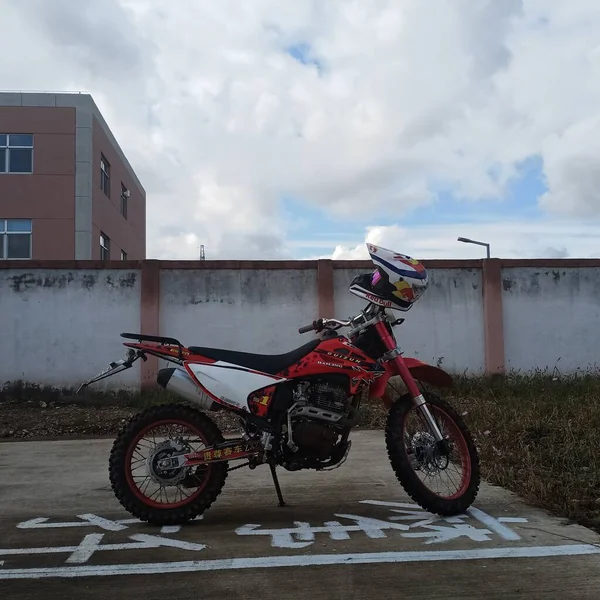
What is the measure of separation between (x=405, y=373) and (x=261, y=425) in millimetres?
961

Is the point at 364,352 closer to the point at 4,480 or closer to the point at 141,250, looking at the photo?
the point at 4,480

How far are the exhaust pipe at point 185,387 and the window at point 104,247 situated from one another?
1990cm

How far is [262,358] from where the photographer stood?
3.91 meters

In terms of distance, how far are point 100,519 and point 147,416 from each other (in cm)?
72

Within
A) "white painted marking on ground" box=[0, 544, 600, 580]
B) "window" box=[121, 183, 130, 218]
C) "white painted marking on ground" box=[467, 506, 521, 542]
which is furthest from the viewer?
"window" box=[121, 183, 130, 218]

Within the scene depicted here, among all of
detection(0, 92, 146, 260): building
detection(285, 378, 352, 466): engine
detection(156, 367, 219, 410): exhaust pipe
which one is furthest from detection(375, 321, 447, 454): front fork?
detection(0, 92, 146, 260): building

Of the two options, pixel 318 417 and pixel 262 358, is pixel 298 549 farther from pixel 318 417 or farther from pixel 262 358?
pixel 262 358

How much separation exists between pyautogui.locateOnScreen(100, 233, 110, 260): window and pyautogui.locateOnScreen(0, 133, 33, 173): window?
140 inches

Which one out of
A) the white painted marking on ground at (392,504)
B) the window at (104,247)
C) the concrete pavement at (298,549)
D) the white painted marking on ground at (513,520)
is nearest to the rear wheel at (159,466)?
the concrete pavement at (298,549)

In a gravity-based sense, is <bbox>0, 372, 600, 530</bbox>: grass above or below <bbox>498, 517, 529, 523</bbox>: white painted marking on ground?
above

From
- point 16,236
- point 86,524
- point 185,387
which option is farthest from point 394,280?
point 16,236

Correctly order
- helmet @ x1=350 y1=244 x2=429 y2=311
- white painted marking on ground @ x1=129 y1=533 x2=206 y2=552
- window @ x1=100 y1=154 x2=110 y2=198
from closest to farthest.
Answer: white painted marking on ground @ x1=129 y1=533 x2=206 y2=552, helmet @ x1=350 y1=244 x2=429 y2=311, window @ x1=100 y1=154 x2=110 y2=198

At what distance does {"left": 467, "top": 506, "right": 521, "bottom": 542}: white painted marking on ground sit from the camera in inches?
137

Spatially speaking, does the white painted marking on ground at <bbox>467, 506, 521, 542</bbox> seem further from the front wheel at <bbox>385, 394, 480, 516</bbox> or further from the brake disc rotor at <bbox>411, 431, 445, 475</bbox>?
the brake disc rotor at <bbox>411, 431, 445, 475</bbox>
